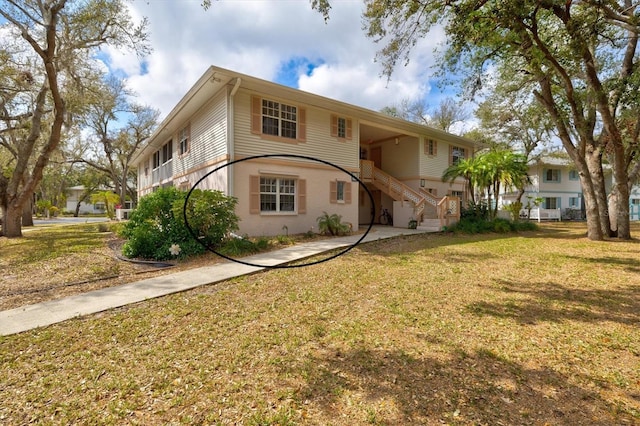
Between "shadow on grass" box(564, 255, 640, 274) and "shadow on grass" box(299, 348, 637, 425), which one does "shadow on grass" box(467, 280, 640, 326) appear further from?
"shadow on grass" box(564, 255, 640, 274)

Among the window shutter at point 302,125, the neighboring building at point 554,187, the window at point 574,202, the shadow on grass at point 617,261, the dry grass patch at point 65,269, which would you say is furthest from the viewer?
the window at point 574,202

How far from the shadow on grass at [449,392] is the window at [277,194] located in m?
8.57

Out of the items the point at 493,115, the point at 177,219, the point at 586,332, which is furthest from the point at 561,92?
the point at 177,219

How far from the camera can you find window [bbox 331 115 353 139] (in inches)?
516

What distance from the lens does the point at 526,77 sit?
40.2 feet

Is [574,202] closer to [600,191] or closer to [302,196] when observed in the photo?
[600,191]

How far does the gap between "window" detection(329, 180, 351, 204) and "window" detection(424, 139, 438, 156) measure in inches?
266

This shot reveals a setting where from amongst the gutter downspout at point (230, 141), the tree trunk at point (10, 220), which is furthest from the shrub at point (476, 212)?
the tree trunk at point (10, 220)

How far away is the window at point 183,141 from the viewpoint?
47.4 feet

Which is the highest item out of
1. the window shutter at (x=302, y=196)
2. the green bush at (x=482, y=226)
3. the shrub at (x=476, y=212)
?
the window shutter at (x=302, y=196)

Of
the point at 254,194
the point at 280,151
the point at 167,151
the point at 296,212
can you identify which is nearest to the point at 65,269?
the point at 254,194

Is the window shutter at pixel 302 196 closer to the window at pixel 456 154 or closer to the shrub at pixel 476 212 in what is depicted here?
the shrub at pixel 476 212

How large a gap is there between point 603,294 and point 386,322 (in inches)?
165

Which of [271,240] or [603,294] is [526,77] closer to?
[603,294]
